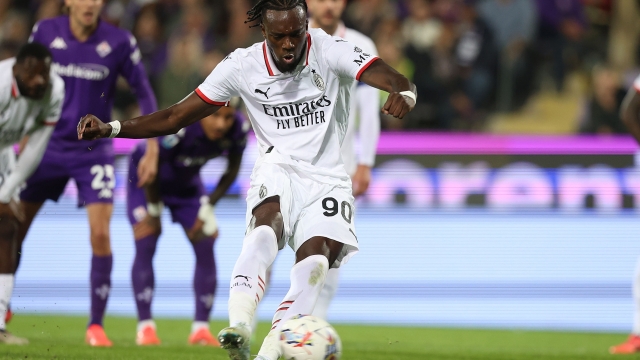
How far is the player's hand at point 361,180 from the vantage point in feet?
26.4

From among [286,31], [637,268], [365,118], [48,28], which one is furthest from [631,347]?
[48,28]

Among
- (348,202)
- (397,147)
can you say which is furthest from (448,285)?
(348,202)

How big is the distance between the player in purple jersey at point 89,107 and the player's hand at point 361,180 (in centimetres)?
186

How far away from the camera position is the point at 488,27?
1311 centimetres

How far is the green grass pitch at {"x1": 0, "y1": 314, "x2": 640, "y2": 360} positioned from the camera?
23.2ft

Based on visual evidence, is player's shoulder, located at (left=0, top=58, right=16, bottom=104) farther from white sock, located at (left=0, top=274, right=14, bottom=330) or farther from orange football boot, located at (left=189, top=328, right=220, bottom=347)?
orange football boot, located at (left=189, top=328, right=220, bottom=347)

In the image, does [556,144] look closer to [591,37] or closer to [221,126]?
[591,37]

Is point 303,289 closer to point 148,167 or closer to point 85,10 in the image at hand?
point 148,167

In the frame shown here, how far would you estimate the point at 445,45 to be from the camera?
13141mm

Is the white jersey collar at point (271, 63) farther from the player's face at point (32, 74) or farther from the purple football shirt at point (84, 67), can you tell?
the purple football shirt at point (84, 67)

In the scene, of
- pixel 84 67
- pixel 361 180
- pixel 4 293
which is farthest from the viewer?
pixel 84 67

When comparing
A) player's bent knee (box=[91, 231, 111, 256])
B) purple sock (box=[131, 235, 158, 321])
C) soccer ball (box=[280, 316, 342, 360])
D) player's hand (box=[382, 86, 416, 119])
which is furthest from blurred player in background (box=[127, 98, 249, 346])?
soccer ball (box=[280, 316, 342, 360])

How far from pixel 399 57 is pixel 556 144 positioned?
9.34ft

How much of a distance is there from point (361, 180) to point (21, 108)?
9.10ft
